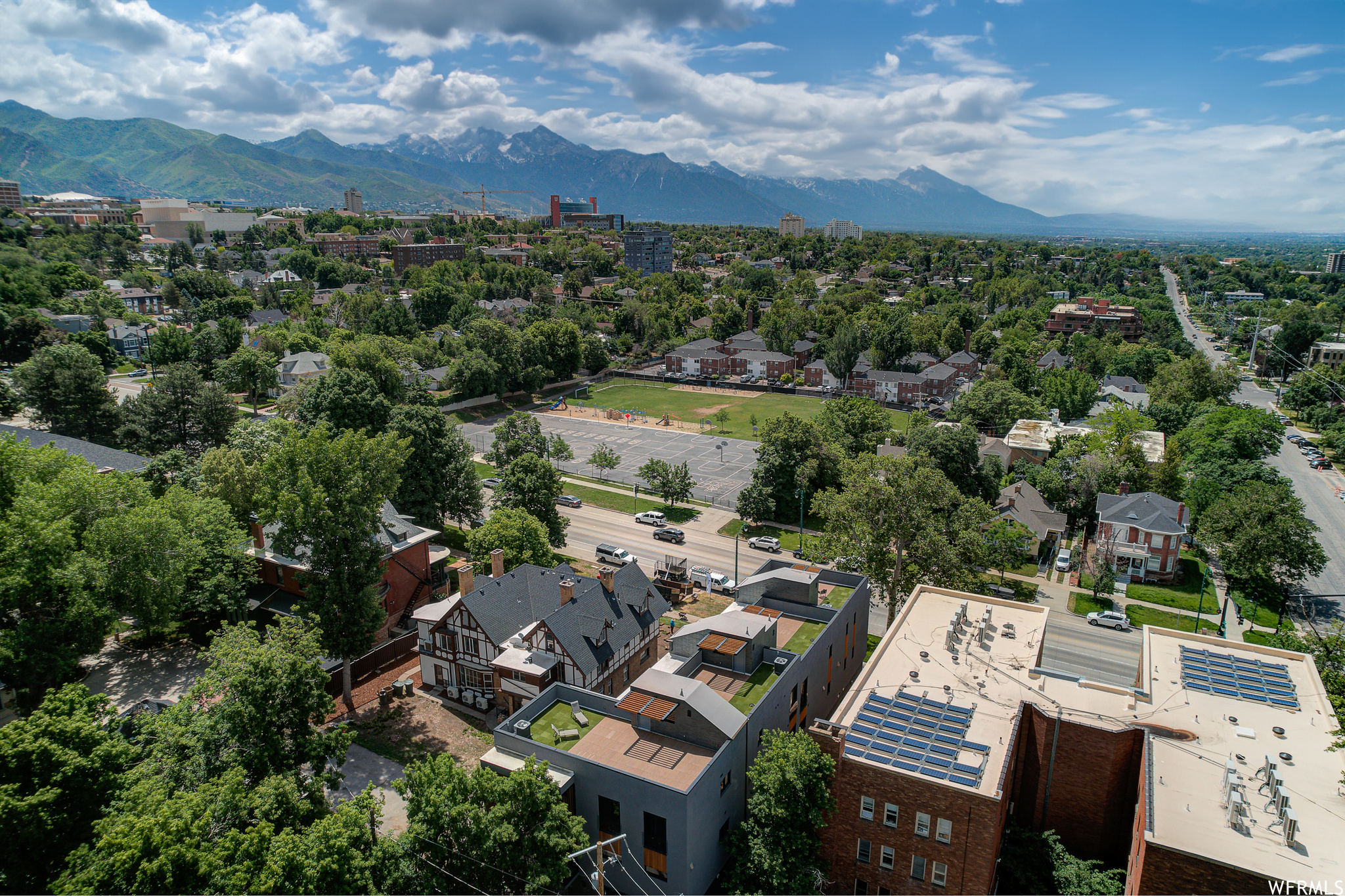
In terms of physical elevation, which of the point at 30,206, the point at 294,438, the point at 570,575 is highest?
the point at 30,206

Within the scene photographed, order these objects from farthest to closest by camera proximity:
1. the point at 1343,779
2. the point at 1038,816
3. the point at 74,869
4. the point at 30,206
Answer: the point at 30,206 → the point at 1038,816 → the point at 1343,779 → the point at 74,869

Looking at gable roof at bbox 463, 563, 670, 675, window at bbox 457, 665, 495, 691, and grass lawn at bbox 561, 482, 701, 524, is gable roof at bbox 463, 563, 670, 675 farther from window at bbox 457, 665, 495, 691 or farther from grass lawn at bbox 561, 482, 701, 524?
grass lawn at bbox 561, 482, 701, 524

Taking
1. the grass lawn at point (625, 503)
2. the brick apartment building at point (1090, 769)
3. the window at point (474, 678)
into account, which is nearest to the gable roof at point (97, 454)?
the window at point (474, 678)

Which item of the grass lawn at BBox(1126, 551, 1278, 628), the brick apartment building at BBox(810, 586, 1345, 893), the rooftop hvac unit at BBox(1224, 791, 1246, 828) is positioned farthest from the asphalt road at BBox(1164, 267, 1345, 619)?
the rooftop hvac unit at BBox(1224, 791, 1246, 828)

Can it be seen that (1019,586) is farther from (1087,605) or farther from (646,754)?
(646,754)

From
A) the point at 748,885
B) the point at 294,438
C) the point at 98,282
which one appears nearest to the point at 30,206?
the point at 98,282

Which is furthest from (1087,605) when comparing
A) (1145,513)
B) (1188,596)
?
(1145,513)

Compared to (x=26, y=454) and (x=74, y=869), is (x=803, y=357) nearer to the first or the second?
(x=26, y=454)
